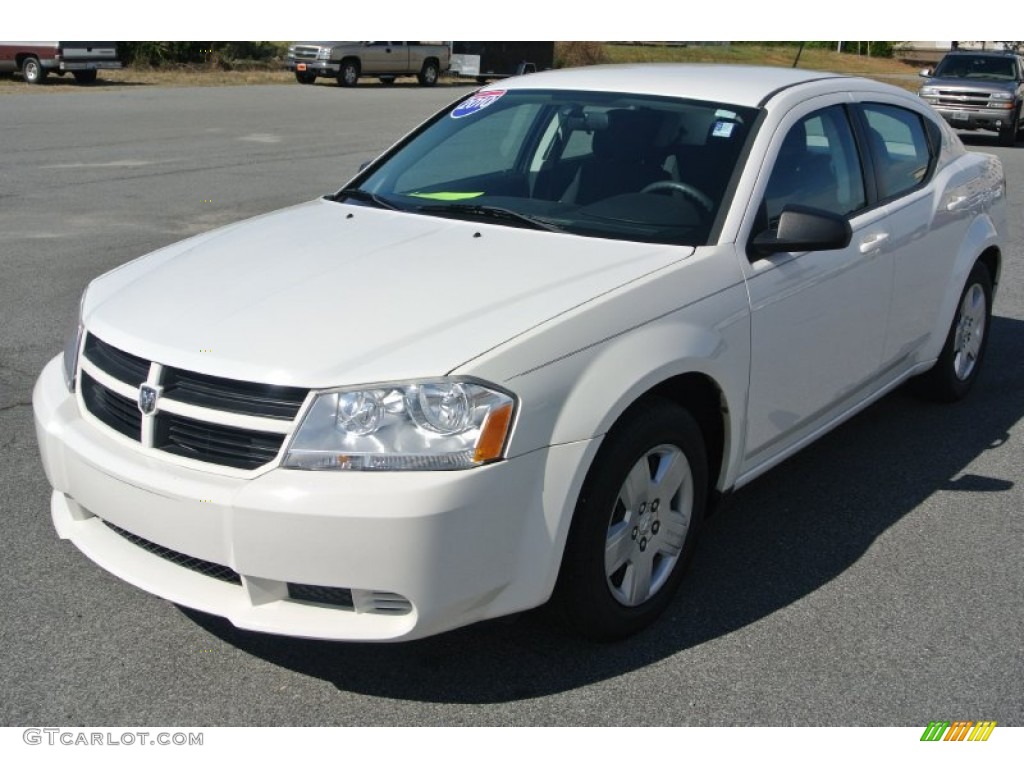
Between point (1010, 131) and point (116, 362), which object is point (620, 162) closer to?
point (116, 362)

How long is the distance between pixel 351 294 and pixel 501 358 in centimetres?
66

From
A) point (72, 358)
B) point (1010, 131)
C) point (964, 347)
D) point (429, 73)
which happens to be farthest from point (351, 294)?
point (429, 73)

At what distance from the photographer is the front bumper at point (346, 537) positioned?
3006mm

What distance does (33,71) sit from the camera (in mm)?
28031

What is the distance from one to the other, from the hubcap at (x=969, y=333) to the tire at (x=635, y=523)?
2.59 metres

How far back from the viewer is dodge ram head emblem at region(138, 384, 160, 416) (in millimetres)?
3289

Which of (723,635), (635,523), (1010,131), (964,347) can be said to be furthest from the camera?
(1010,131)

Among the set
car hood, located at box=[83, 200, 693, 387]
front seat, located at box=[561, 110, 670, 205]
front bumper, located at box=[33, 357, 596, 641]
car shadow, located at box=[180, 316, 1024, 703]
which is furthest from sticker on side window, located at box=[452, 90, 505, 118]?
front bumper, located at box=[33, 357, 596, 641]

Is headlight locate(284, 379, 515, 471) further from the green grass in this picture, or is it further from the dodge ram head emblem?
the green grass

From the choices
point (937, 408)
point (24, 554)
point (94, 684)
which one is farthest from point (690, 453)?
point (937, 408)

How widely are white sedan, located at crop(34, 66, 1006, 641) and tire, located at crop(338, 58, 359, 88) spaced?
28315 mm

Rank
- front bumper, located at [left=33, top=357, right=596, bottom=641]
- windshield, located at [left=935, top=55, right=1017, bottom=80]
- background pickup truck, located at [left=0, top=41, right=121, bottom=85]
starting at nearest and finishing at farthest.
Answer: front bumper, located at [left=33, top=357, right=596, bottom=641] < windshield, located at [left=935, top=55, right=1017, bottom=80] < background pickup truck, located at [left=0, top=41, right=121, bottom=85]

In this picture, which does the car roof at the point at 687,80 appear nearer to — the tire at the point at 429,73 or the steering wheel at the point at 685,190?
the steering wheel at the point at 685,190
